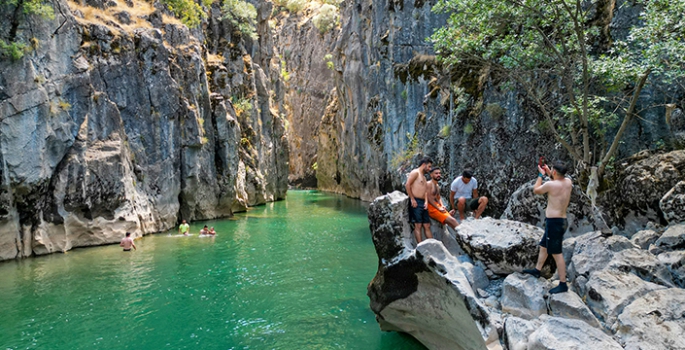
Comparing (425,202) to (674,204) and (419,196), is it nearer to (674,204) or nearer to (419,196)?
(419,196)

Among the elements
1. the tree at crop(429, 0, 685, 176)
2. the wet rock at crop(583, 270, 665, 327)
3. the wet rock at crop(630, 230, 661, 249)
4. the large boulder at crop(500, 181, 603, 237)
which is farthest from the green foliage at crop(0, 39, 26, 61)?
the wet rock at crop(630, 230, 661, 249)

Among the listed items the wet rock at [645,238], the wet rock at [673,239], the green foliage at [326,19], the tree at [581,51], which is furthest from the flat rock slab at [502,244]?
the green foliage at [326,19]

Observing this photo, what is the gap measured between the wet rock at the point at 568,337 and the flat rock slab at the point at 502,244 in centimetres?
132

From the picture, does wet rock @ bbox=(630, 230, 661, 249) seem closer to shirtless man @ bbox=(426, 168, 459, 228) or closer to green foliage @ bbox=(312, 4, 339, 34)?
shirtless man @ bbox=(426, 168, 459, 228)

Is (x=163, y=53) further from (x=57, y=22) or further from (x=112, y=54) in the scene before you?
(x=57, y=22)

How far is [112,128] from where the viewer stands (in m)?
16.9

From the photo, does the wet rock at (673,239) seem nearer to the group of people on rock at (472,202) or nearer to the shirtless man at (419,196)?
the group of people on rock at (472,202)

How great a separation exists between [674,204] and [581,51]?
4.45 meters

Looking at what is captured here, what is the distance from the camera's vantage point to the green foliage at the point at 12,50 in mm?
13204

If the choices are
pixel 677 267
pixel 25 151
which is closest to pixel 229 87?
pixel 25 151

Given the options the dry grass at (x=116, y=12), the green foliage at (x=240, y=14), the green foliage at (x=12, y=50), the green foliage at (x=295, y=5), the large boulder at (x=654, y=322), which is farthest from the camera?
the green foliage at (x=295, y=5)

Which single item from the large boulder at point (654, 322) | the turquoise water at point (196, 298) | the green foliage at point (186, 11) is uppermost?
the green foliage at point (186, 11)

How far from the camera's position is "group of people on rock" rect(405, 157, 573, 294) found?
536cm

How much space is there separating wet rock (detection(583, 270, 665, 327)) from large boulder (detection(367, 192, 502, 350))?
1177mm
